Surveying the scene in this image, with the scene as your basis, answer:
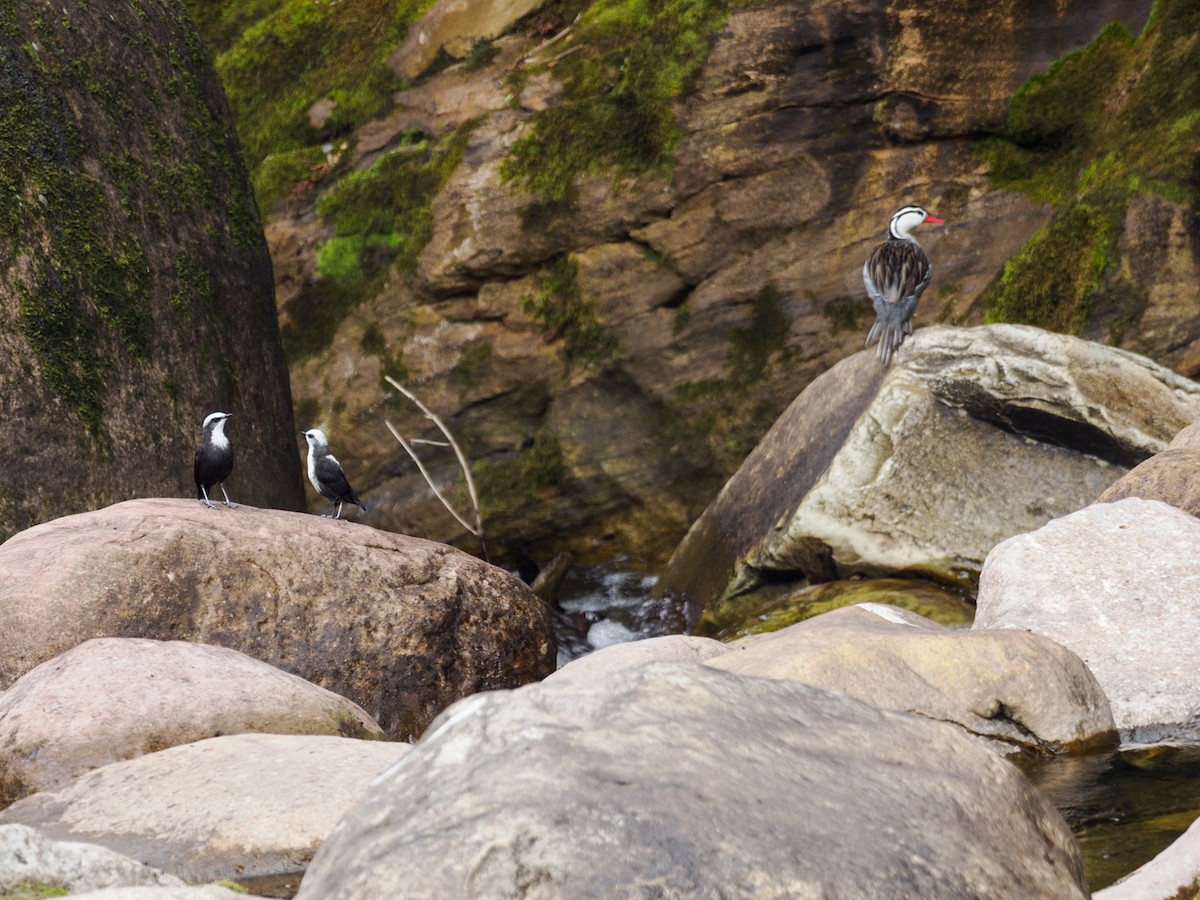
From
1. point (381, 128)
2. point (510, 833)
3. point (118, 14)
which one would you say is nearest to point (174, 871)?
point (510, 833)

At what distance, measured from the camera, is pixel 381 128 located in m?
16.1

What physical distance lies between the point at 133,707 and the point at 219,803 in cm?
104

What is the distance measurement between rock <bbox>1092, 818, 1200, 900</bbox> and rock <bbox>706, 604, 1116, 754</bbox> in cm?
174

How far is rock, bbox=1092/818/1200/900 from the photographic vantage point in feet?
11.1

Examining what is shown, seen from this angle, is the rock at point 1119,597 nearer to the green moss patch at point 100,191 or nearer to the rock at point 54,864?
the rock at point 54,864

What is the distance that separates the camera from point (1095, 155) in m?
12.5

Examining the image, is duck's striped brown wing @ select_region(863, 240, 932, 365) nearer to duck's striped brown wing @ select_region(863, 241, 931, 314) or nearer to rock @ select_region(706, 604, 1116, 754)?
duck's striped brown wing @ select_region(863, 241, 931, 314)

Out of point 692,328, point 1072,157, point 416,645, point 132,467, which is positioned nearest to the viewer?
point 416,645

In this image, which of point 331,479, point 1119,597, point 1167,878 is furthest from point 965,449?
point 1167,878

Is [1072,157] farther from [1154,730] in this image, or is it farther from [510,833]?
[510,833]

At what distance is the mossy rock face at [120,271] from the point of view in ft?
29.5

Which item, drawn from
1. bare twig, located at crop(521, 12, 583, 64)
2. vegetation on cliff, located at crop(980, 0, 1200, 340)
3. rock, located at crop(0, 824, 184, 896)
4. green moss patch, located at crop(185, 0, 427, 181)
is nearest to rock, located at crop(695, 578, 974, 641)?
vegetation on cliff, located at crop(980, 0, 1200, 340)

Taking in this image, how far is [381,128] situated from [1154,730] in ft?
42.6

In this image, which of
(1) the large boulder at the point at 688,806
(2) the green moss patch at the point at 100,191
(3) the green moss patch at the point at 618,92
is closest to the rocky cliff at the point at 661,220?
(3) the green moss patch at the point at 618,92
